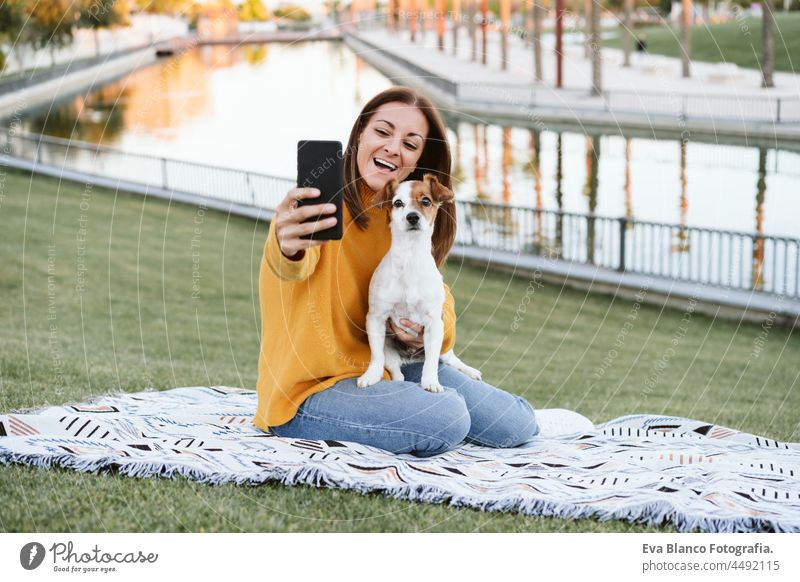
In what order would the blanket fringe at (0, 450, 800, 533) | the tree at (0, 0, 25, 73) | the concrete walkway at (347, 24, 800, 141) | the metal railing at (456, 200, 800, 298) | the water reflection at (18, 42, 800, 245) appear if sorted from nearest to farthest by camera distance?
the blanket fringe at (0, 450, 800, 533) → the metal railing at (456, 200, 800, 298) → the water reflection at (18, 42, 800, 245) → the concrete walkway at (347, 24, 800, 141) → the tree at (0, 0, 25, 73)

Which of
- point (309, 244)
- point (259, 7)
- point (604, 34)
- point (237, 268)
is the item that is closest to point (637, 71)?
point (604, 34)

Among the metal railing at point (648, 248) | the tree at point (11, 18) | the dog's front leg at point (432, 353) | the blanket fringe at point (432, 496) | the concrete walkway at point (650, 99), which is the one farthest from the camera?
the tree at point (11, 18)

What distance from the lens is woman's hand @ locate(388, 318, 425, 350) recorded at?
405 centimetres

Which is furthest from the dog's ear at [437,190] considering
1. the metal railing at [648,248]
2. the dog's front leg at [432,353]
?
the metal railing at [648,248]

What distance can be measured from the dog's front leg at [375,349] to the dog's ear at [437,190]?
1.69 feet

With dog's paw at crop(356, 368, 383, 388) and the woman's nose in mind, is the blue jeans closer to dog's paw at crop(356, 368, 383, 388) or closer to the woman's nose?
dog's paw at crop(356, 368, 383, 388)

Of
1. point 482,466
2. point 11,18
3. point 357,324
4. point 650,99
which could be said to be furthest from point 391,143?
point 650,99

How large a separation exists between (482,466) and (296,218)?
3.98 ft

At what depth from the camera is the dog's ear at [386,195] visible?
12.8 feet

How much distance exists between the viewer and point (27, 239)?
40.2 ft

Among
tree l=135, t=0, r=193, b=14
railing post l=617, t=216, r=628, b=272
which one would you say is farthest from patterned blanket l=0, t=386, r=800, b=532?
railing post l=617, t=216, r=628, b=272

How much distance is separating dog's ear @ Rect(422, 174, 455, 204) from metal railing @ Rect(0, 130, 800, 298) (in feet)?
16.3

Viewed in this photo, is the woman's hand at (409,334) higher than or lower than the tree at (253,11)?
lower

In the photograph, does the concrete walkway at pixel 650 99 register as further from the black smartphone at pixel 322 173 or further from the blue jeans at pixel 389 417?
the black smartphone at pixel 322 173
